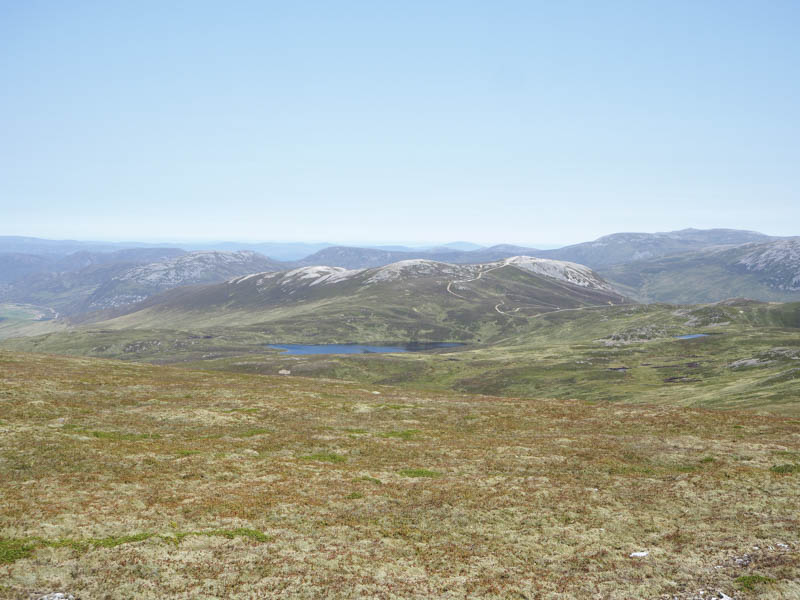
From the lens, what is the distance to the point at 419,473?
35688 millimetres

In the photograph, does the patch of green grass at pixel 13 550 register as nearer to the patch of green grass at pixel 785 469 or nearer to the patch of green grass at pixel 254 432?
the patch of green grass at pixel 254 432

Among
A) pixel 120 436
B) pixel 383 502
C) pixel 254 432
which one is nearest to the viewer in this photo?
pixel 383 502

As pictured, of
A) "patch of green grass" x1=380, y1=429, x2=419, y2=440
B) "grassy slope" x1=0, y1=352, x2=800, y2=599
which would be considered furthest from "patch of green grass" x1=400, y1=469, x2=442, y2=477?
"patch of green grass" x1=380, y1=429, x2=419, y2=440

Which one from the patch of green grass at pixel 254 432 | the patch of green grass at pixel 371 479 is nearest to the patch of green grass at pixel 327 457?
the patch of green grass at pixel 371 479

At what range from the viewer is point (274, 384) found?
76188 mm

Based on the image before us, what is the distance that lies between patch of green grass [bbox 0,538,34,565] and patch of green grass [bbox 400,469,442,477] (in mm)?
22734

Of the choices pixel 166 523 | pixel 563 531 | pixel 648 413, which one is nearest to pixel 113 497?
pixel 166 523

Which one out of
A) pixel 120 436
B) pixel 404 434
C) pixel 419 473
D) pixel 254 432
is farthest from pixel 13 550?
pixel 404 434

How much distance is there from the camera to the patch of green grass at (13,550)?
20250 millimetres

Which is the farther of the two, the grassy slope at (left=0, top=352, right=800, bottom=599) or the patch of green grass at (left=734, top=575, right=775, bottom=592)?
the grassy slope at (left=0, top=352, right=800, bottom=599)

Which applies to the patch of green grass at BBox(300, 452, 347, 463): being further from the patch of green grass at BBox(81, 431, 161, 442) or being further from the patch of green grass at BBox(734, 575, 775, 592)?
the patch of green grass at BBox(734, 575, 775, 592)

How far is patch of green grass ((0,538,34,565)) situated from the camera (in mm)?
20250

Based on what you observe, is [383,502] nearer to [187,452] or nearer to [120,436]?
[187,452]

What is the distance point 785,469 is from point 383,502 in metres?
30.4
